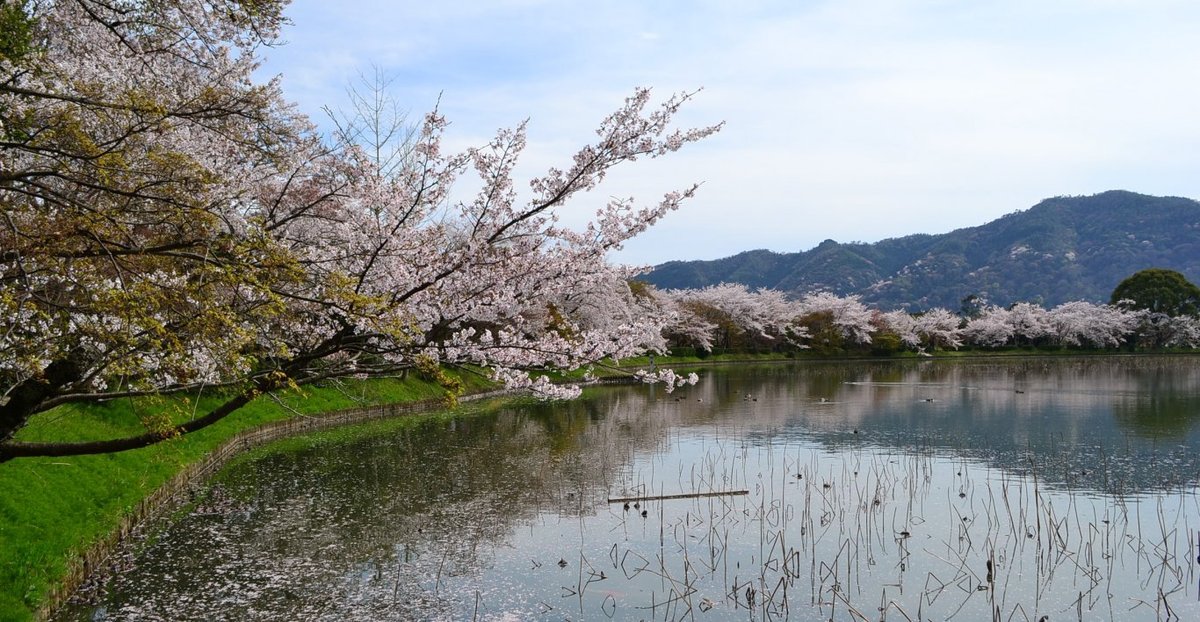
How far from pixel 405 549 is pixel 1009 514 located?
31.0 feet

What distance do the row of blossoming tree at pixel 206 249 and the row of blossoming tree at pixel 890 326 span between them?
188 feet

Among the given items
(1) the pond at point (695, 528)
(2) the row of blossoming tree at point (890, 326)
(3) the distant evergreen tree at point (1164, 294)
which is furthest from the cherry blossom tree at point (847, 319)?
(1) the pond at point (695, 528)

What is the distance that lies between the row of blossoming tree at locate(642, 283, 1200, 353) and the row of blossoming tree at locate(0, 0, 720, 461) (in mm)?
57168

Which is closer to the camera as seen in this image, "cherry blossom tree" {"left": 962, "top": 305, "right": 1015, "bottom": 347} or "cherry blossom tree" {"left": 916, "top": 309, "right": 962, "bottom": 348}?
"cherry blossom tree" {"left": 962, "top": 305, "right": 1015, "bottom": 347}

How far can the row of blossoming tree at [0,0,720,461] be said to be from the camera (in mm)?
5852

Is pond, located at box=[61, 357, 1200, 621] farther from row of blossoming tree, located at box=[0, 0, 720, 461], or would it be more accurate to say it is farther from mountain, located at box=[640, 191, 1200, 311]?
mountain, located at box=[640, 191, 1200, 311]

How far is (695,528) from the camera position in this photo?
520 inches

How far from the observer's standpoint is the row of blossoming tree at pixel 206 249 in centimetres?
585

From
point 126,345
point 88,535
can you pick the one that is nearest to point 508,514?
point 88,535

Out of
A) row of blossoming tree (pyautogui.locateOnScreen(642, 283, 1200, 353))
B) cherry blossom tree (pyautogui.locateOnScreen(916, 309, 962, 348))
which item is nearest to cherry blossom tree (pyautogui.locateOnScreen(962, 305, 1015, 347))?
row of blossoming tree (pyautogui.locateOnScreen(642, 283, 1200, 353))

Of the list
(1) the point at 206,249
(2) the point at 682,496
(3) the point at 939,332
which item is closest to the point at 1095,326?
(3) the point at 939,332

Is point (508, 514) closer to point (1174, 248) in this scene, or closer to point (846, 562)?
point (846, 562)

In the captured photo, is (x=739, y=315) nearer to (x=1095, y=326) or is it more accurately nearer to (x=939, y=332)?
(x=939, y=332)

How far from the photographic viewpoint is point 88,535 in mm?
11188
